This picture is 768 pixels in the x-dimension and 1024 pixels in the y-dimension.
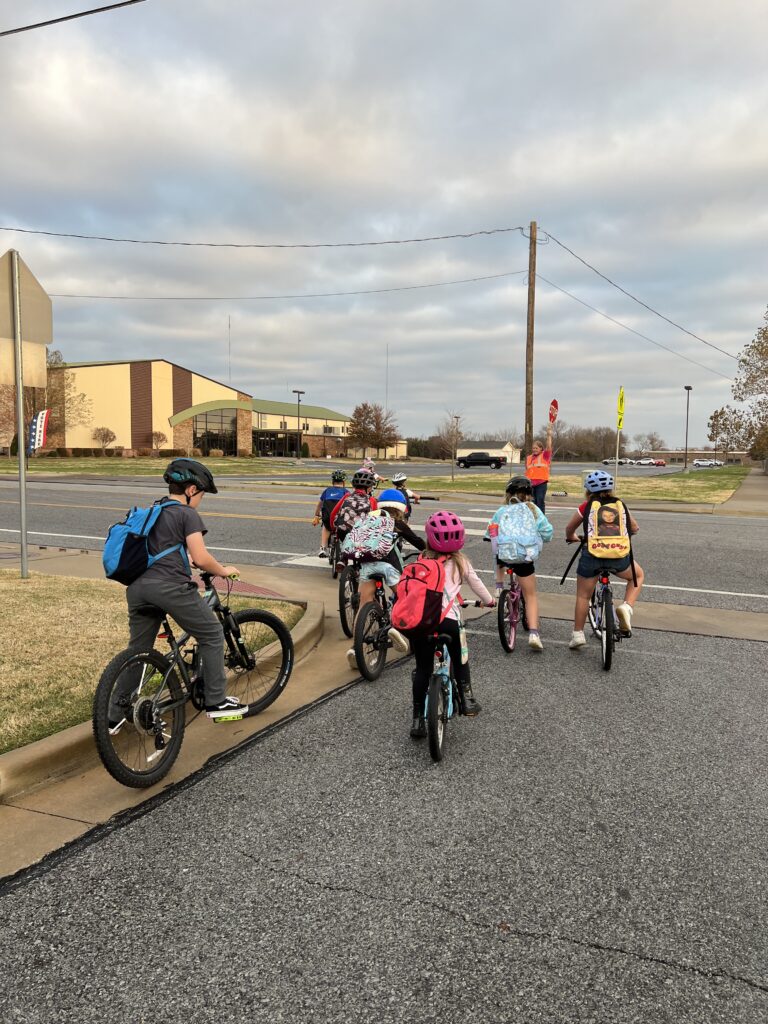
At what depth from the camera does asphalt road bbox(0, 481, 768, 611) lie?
937cm

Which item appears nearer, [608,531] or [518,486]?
[608,531]

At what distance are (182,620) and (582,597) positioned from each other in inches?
146

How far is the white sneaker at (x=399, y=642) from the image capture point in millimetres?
6113

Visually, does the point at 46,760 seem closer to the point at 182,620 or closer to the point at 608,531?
the point at 182,620

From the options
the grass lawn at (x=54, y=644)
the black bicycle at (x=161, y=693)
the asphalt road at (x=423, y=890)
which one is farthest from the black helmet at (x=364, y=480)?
the asphalt road at (x=423, y=890)

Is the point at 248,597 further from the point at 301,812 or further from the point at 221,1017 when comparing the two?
the point at 221,1017

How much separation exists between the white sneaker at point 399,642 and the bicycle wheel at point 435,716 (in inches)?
78.0

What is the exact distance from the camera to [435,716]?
3.94 m

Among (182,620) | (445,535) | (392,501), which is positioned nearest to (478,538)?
(392,501)

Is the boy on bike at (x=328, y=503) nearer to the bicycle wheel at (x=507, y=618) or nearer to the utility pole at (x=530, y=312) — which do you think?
the bicycle wheel at (x=507, y=618)

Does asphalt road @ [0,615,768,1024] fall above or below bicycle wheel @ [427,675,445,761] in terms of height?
below

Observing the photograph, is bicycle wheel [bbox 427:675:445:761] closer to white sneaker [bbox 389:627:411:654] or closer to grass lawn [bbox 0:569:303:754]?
white sneaker [bbox 389:627:411:654]

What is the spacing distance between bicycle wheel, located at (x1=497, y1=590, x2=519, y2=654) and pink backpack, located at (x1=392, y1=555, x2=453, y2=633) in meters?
2.15

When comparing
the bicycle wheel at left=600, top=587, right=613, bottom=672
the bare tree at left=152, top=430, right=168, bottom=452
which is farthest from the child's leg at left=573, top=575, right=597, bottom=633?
the bare tree at left=152, top=430, right=168, bottom=452
